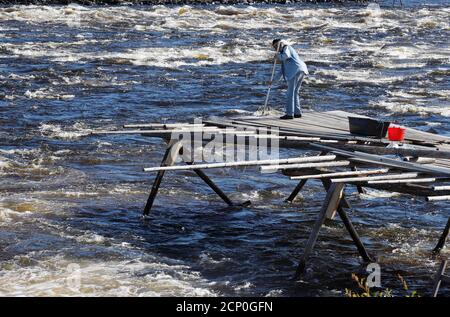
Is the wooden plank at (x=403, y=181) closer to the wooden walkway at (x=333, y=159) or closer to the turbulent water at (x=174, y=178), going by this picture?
the wooden walkway at (x=333, y=159)

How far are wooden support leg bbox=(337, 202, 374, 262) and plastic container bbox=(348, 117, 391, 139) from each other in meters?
2.12

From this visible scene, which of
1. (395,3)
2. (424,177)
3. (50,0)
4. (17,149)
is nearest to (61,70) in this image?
(17,149)

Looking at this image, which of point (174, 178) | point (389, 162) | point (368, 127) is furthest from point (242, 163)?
point (174, 178)

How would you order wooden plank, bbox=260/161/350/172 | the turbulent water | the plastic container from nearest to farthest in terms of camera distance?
wooden plank, bbox=260/161/350/172 < the turbulent water < the plastic container

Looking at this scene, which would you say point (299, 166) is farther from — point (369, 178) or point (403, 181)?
point (403, 181)

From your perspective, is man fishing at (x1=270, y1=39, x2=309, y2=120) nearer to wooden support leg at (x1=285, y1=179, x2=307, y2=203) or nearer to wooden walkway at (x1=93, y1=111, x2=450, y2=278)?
wooden walkway at (x1=93, y1=111, x2=450, y2=278)

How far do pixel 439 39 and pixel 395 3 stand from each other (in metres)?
25.9

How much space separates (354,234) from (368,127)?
233 centimetres

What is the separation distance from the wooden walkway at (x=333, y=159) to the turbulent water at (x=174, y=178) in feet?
2.27

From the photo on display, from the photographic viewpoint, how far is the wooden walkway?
11977 millimetres

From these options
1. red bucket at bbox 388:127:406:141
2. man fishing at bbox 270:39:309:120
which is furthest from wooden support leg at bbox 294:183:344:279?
man fishing at bbox 270:39:309:120

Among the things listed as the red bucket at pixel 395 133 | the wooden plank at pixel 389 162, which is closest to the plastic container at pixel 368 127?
the red bucket at pixel 395 133

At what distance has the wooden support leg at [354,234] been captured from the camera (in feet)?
41.2
